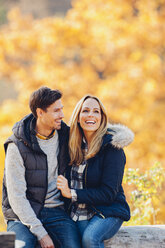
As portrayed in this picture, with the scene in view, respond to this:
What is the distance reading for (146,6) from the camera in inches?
284

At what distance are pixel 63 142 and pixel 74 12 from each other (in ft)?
20.1

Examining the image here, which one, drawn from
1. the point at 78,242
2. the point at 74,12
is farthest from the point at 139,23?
the point at 78,242

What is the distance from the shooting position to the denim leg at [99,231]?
215cm

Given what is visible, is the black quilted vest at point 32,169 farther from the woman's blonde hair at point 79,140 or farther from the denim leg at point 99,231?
the denim leg at point 99,231

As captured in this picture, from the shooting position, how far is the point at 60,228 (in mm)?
2244

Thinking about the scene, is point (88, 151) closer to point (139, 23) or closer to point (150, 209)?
point (150, 209)

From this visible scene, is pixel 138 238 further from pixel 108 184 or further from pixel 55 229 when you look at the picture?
pixel 55 229

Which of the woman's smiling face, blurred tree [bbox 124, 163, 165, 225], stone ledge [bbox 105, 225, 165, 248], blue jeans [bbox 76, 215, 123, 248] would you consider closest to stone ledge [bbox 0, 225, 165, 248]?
stone ledge [bbox 105, 225, 165, 248]

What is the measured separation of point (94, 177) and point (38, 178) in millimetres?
329

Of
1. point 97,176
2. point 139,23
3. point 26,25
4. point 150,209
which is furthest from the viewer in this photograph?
point 26,25

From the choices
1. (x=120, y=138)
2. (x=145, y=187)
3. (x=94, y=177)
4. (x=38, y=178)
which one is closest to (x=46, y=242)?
(x=38, y=178)

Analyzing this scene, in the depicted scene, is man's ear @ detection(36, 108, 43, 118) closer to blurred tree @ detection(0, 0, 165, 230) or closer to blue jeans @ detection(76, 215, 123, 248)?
blue jeans @ detection(76, 215, 123, 248)

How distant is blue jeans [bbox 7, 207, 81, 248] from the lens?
7.10 ft

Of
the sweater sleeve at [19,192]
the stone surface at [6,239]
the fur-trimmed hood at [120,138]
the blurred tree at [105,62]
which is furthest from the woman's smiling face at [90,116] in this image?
the blurred tree at [105,62]
